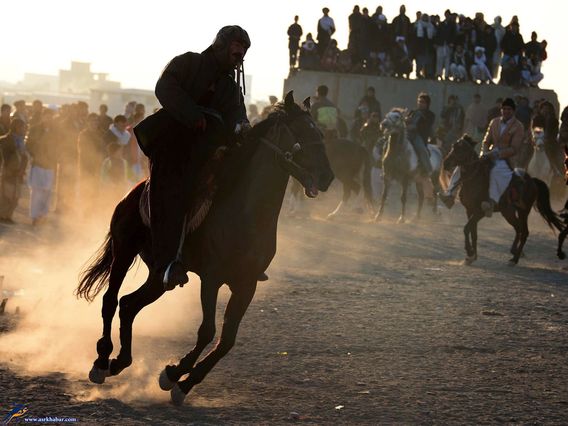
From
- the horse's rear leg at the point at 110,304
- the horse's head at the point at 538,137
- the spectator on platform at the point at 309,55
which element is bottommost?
the horse's rear leg at the point at 110,304

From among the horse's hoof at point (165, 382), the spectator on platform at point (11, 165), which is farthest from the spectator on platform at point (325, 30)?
the horse's hoof at point (165, 382)

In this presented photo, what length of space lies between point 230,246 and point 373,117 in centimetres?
2115

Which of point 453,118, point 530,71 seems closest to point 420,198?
point 453,118

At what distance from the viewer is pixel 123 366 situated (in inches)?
336

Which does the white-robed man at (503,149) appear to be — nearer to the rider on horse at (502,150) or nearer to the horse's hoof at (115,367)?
the rider on horse at (502,150)

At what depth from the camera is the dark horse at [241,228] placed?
8.30m

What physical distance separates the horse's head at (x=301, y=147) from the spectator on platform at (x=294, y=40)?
25.8 metres

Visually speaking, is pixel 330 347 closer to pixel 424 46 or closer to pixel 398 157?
pixel 398 157

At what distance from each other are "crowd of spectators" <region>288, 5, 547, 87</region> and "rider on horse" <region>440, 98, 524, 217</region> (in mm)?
14652

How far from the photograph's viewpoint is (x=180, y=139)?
840 cm

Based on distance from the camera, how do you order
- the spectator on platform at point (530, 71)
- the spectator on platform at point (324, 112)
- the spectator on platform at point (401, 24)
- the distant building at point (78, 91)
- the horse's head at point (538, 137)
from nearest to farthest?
the horse's head at point (538, 137)
the spectator on platform at point (324, 112)
the spectator on platform at point (401, 24)
the spectator on platform at point (530, 71)
the distant building at point (78, 91)

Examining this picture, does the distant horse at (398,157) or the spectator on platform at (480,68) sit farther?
the spectator on platform at (480,68)

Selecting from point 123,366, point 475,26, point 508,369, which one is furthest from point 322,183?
point 475,26

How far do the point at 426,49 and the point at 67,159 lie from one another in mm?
14253
